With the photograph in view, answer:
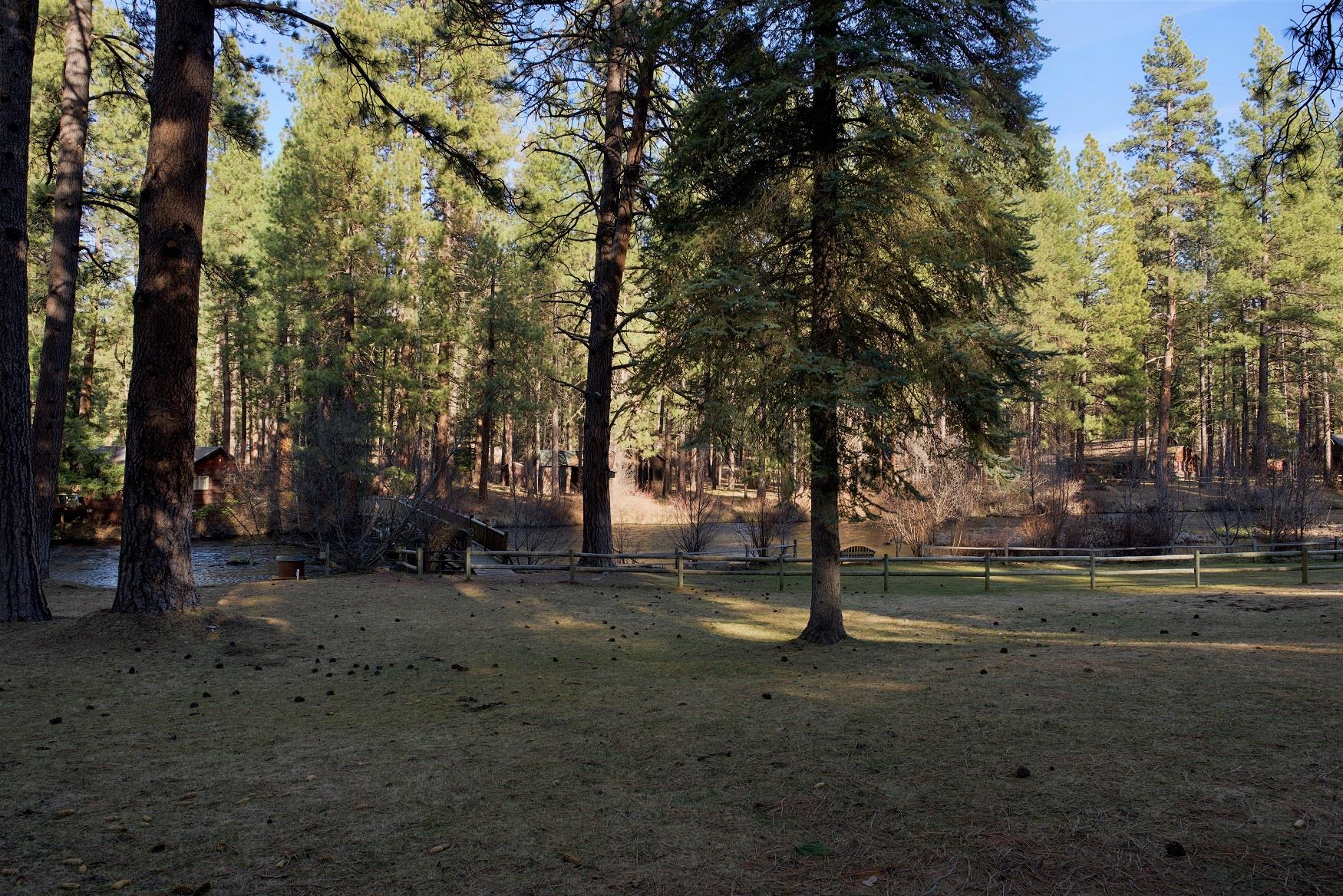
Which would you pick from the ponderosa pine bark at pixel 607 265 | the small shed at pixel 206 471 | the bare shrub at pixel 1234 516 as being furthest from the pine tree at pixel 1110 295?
the small shed at pixel 206 471

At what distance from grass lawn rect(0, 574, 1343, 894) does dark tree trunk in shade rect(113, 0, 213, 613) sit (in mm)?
671

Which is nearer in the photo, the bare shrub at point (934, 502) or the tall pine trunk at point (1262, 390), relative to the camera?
the bare shrub at point (934, 502)

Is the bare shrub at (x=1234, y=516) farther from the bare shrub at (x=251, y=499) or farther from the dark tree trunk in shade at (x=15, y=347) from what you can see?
the bare shrub at (x=251, y=499)

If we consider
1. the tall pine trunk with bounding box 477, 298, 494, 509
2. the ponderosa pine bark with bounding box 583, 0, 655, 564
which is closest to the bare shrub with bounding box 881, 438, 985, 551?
the ponderosa pine bark with bounding box 583, 0, 655, 564

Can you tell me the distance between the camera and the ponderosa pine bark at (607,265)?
16797 mm

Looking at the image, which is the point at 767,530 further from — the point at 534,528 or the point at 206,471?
the point at 206,471

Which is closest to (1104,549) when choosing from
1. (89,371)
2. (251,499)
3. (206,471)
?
(251,499)

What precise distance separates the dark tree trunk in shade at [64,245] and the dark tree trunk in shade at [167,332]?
5518 mm

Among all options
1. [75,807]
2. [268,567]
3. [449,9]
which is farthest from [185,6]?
[268,567]

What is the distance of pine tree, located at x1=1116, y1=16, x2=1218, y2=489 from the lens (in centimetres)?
3962

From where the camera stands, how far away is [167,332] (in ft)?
29.9

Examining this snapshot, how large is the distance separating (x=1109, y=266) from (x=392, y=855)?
4918 centimetres

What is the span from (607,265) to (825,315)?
8.35m

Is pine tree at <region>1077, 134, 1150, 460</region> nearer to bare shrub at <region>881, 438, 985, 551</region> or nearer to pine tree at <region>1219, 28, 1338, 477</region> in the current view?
pine tree at <region>1219, 28, 1338, 477</region>
